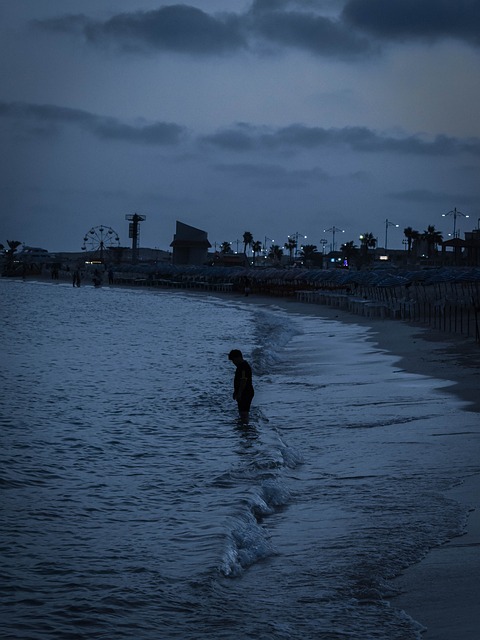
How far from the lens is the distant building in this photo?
16650cm

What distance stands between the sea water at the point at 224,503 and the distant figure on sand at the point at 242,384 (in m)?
0.44

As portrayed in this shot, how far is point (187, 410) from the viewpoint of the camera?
55.1 ft

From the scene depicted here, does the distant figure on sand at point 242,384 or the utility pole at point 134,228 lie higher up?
the utility pole at point 134,228

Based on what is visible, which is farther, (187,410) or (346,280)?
(346,280)

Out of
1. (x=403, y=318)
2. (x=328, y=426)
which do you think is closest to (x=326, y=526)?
(x=328, y=426)

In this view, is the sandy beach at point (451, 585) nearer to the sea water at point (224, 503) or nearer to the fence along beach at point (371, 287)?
the sea water at point (224, 503)

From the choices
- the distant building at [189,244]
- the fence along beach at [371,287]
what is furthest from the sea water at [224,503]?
the distant building at [189,244]

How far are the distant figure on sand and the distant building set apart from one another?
152100 millimetres

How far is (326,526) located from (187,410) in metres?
8.65

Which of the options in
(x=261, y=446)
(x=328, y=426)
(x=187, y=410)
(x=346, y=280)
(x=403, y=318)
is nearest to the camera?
(x=261, y=446)

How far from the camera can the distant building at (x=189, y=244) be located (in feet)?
546

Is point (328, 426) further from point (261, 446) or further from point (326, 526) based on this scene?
point (326, 526)

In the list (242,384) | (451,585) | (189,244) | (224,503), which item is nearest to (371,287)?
(242,384)

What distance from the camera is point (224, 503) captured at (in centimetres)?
943
